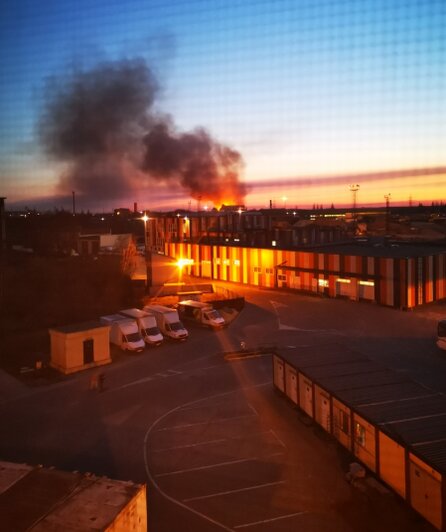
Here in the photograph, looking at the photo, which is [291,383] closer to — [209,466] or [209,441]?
[209,441]

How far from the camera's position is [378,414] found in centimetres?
622

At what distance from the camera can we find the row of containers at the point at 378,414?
5.10 metres

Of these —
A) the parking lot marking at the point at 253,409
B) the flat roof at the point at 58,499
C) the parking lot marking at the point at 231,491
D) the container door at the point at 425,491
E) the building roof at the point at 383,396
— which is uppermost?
the flat roof at the point at 58,499

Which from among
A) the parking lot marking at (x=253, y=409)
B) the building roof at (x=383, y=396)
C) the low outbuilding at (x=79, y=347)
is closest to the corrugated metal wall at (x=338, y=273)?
the building roof at (x=383, y=396)

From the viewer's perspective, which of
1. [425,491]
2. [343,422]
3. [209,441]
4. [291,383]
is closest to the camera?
[425,491]

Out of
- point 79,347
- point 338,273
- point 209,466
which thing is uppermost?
point 338,273

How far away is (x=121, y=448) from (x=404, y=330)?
33.7 ft

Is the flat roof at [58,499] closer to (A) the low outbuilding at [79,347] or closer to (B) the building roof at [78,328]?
(A) the low outbuilding at [79,347]

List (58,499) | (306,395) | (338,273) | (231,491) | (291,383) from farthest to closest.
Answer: (338,273)
(291,383)
(306,395)
(231,491)
(58,499)

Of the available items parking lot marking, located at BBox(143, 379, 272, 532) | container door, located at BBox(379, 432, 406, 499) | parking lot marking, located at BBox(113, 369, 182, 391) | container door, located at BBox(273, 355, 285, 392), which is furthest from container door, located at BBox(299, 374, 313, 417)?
parking lot marking, located at BBox(113, 369, 182, 391)

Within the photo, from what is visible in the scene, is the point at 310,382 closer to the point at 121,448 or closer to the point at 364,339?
the point at 121,448

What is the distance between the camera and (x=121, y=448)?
7.11 metres

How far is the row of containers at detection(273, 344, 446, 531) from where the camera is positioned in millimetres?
5102

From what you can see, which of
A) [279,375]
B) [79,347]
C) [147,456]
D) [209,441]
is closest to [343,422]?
[209,441]
